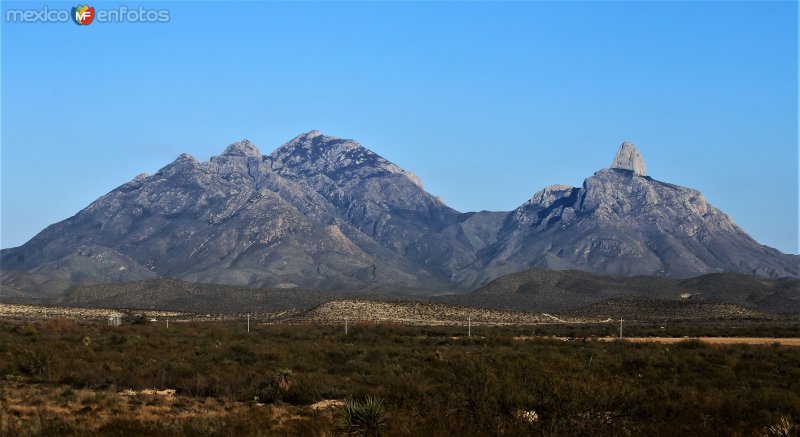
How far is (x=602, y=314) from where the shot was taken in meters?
129

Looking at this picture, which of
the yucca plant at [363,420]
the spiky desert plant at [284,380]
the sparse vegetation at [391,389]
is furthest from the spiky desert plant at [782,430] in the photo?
the spiky desert plant at [284,380]

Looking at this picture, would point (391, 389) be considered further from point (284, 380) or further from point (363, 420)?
point (363, 420)

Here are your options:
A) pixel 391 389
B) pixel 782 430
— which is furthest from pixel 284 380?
pixel 782 430

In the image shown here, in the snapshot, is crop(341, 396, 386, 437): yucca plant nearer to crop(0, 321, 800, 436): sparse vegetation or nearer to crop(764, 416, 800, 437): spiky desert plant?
crop(0, 321, 800, 436): sparse vegetation

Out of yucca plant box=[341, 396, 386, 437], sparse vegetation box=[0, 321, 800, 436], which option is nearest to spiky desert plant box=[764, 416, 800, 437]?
sparse vegetation box=[0, 321, 800, 436]

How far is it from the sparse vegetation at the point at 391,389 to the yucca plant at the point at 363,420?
54 millimetres

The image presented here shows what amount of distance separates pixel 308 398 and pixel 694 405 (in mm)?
12041

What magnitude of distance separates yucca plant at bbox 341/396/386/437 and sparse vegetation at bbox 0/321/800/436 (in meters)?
0.05

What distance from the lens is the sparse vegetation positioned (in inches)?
870

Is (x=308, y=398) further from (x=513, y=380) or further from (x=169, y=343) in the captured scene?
(x=169, y=343)

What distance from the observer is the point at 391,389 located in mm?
29094

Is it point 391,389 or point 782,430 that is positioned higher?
point 391,389

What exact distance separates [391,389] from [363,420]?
689 cm

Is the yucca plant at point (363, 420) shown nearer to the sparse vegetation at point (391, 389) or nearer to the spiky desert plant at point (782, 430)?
the sparse vegetation at point (391, 389)
